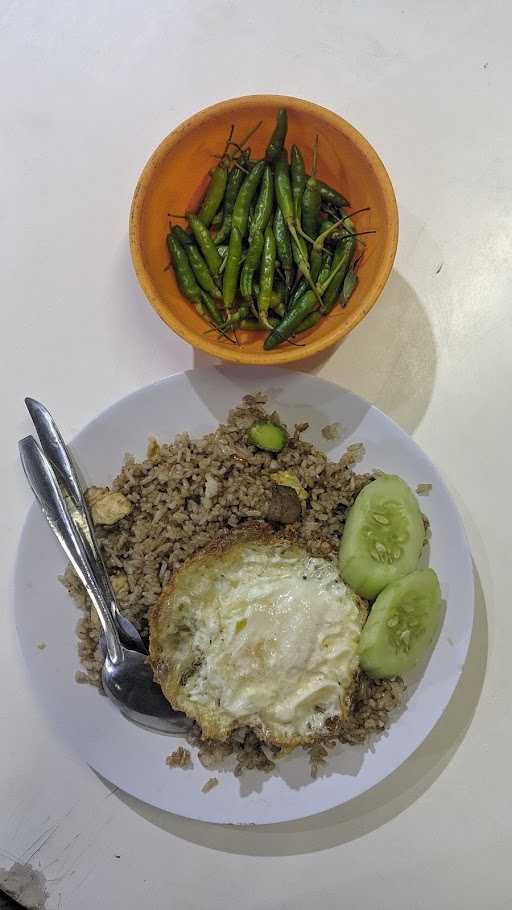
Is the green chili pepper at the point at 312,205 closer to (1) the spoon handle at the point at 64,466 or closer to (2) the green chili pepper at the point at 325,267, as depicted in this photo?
(2) the green chili pepper at the point at 325,267

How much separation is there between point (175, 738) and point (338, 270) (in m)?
1.38

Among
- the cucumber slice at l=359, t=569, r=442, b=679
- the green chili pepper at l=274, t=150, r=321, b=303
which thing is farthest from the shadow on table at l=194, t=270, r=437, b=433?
the cucumber slice at l=359, t=569, r=442, b=679

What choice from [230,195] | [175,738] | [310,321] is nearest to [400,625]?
[175,738]

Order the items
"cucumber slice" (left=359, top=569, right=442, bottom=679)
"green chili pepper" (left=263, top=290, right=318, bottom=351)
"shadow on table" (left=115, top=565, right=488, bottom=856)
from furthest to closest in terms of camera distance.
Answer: "shadow on table" (left=115, top=565, right=488, bottom=856)
"green chili pepper" (left=263, top=290, right=318, bottom=351)
"cucumber slice" (left=359, top=569, right=442, bottom=679)

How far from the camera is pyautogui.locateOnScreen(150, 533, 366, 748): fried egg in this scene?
191cm

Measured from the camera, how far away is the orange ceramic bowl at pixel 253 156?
1893mm

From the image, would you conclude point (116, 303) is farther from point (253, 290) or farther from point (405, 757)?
point (405, 757)

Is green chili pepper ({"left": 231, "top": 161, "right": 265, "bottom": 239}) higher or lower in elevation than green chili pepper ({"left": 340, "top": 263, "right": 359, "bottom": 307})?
higher

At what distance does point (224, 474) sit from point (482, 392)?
0.85 m

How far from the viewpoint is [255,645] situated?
190 cm

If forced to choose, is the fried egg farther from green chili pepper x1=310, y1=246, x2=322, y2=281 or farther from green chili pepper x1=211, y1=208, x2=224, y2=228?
green chili pepper x1=211, y1=208, x2=224, y2=228

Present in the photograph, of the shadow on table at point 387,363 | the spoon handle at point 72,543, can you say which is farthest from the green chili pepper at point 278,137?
the spoon handle at point 72,543

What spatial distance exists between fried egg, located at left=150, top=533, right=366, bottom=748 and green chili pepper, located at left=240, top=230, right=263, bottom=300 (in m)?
0.68

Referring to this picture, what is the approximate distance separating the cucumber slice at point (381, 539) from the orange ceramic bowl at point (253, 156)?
0.44 meters
